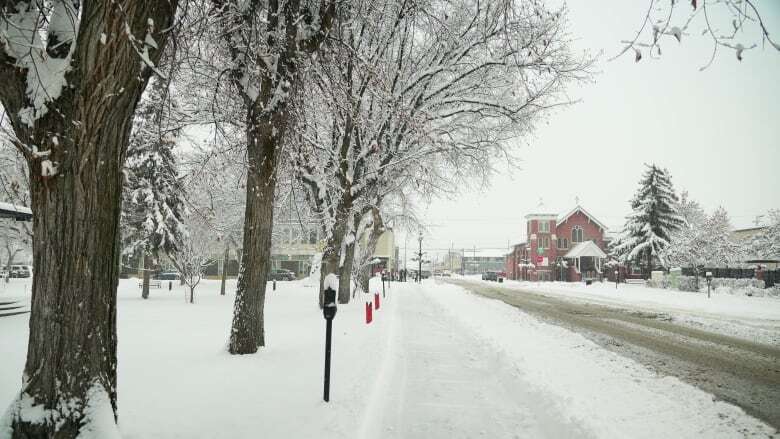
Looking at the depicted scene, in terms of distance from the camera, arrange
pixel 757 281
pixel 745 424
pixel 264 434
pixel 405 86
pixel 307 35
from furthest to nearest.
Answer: pixel 757 281 → pixel 405 86 → pixel 307 35 → pixel 745 424 → pixel 264 434

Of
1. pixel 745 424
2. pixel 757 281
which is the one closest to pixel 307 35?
pixel 745 424

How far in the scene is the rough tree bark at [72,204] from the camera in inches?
111

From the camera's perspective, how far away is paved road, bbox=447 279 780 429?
539cm

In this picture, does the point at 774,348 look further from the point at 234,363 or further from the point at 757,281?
the point at 757,281

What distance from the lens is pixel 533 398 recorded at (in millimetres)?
A: 5137

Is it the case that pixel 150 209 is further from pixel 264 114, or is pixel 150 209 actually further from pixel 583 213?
pixel 583 213

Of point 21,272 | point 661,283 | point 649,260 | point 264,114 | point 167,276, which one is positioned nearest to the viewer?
point 264,114

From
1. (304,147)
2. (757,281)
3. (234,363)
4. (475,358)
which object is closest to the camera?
(234,363)

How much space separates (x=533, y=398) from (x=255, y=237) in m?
4.46

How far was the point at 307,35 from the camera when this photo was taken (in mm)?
6492

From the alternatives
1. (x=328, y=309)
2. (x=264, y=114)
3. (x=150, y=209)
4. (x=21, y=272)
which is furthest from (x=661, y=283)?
(x=21, y=272)

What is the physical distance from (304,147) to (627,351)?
750 centimetres

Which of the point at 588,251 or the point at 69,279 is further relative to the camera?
the point at 588,251

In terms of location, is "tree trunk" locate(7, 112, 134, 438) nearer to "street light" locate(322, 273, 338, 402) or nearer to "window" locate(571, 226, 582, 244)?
"street light" locate(322, 273, 338, 402)
